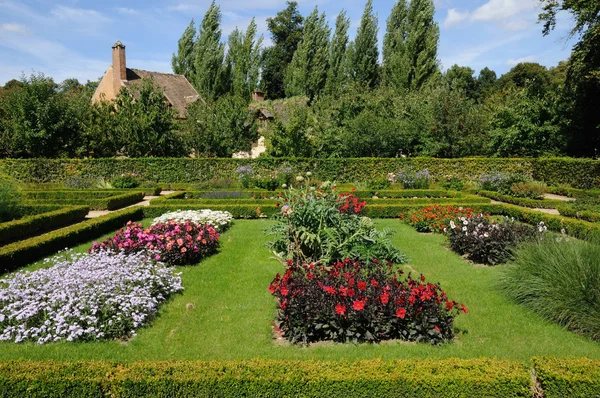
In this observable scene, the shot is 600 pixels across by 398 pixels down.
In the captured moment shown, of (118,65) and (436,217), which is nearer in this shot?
(436,217)

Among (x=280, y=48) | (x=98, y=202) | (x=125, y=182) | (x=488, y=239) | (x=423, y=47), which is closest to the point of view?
(x=488, y=239)

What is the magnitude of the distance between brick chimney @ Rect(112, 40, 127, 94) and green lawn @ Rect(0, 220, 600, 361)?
3070 cm

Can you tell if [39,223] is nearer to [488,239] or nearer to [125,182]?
[125,182]

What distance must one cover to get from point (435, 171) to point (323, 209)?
→ 17406 mm

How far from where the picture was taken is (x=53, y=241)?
338 inches

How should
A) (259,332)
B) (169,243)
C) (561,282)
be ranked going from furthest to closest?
1. (169,243)
2. (561,282)
3. (259,332)

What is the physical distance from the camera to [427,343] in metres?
4.56

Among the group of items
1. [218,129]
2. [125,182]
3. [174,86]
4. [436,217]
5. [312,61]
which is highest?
[312,61]

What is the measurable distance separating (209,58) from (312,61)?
34.0ft

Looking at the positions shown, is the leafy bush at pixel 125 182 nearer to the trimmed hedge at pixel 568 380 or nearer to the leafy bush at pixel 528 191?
the leafy bush at pixel 528 191

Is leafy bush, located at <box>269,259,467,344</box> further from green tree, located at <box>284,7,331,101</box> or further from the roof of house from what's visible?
green tree, located at <box>284,7,331,101</box>

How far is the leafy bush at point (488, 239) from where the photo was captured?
771 centimetres

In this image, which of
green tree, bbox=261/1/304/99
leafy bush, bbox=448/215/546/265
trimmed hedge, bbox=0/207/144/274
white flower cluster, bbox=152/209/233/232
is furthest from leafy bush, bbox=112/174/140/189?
green tree, bbox=261/1/304/99

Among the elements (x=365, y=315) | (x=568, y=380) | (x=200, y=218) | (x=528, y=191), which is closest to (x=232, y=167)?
(x=200, y=218)
